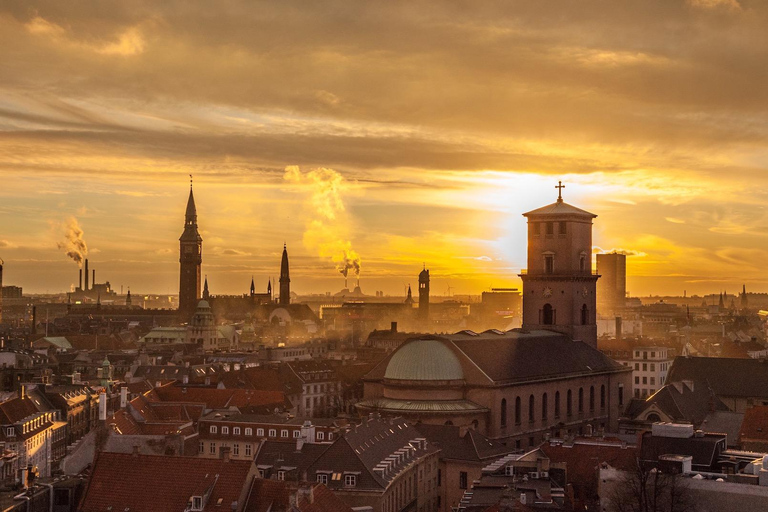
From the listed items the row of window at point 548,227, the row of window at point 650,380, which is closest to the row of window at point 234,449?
the row of window at point 548,227

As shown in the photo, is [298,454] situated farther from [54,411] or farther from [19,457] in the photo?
[54,411]

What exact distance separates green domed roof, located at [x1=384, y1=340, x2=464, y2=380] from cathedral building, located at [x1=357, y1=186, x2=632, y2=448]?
9 cm

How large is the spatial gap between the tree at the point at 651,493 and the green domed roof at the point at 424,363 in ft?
131

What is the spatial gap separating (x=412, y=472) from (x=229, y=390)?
149ft

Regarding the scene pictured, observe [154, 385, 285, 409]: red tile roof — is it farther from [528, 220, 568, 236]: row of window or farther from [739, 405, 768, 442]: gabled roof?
[739, 405, 768, 442]: gabled roof

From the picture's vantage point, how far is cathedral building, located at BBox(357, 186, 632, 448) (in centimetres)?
10450

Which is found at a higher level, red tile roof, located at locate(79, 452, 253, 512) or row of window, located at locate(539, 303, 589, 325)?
row of window, located at locate(539, 303, 589, 325)

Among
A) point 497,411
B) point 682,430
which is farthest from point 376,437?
point 497,411

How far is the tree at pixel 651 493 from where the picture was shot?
201 ft

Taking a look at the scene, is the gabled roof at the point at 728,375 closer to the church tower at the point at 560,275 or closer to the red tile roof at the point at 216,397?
the church tower at the point at 560,275

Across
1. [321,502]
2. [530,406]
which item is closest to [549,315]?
[530,406]

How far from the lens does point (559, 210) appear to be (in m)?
139

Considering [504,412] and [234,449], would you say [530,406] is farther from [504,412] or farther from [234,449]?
[234,449]

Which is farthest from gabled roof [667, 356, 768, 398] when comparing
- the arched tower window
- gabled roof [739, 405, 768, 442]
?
gabled roof [739, 405, 768, 442]
